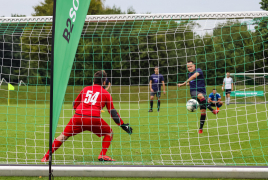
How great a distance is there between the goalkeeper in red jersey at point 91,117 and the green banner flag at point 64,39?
1987 mm

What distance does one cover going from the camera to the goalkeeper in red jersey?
4.18m

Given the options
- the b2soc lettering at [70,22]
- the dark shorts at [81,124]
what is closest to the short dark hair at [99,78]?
the dark shorts at [81,124]

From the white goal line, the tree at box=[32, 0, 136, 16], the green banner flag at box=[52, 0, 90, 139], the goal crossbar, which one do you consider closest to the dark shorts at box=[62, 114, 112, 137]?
the white goal line

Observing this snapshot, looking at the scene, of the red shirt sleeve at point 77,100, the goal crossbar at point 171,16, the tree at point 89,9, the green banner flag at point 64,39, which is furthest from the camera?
the tree at point 89,9

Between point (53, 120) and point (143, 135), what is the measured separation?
16.3 ft

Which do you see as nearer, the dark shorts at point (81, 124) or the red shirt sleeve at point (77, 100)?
the dark shorts at point (81, 124)

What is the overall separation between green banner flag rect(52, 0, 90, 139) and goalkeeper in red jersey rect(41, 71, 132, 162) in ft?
6.52

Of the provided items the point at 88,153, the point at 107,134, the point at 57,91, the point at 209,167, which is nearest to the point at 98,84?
the point at 107,134

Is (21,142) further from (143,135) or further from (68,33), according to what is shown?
(68,33)

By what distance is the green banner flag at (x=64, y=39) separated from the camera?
204 centimetres

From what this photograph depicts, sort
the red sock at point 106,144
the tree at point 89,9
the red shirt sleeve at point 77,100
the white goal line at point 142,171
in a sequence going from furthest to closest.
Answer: the tree at point 89,9 → the red shirt sleeve at point 77,100 → the red sock at point 106,144 → the white goal line at point 142,171

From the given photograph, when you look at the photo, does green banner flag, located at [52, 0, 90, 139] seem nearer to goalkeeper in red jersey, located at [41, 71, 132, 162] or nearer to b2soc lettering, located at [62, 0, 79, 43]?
b2soc lettering, located at [62, 0, 79, 43]

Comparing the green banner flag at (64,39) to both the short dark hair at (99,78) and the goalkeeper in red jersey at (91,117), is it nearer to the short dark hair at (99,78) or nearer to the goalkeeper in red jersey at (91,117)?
the goalkeeper in red jersey at (91,117)

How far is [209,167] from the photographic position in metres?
3.46
